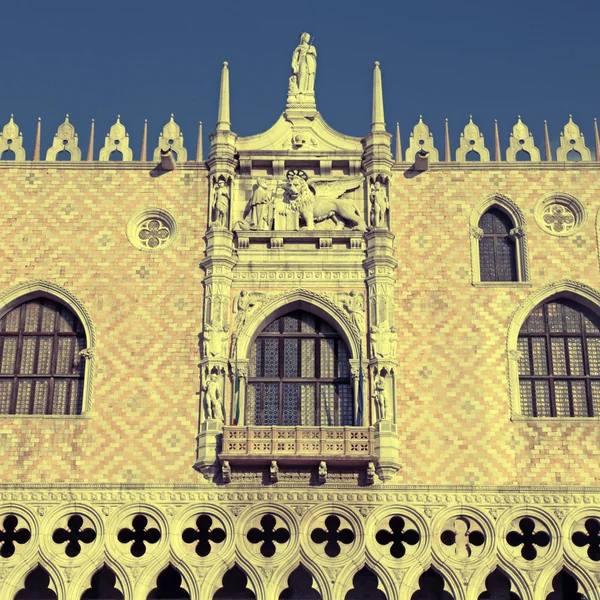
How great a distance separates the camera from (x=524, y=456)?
106ft

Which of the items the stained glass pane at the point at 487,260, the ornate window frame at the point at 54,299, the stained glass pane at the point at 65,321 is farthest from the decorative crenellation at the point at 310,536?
the stained glass pane at the point at 487,260

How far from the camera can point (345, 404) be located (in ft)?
110

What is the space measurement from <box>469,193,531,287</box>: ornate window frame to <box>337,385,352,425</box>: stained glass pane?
4.38 metres

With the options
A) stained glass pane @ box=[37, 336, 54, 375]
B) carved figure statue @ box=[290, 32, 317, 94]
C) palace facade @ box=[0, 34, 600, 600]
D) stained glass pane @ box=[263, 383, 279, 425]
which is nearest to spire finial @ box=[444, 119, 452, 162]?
palace facade @ box=[0, 34, 600, 600]

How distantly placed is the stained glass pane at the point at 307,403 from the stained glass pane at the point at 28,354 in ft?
23.1

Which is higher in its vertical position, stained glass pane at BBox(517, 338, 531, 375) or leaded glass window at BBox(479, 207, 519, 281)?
leaded glass window at BBox(479, 207, 519, 281)

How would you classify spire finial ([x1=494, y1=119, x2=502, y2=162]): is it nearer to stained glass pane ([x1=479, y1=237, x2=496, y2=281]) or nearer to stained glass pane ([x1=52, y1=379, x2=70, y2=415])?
stained glass pane ([x1=479, y1=237, x2=496, y2=281])

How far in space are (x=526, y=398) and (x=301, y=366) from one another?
582 centimetres

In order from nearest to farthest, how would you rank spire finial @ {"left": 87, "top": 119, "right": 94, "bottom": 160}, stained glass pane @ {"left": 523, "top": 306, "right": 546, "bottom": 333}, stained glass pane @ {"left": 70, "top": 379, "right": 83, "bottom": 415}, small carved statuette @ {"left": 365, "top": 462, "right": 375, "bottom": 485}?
1. small carved statuette @ {"left": 365, "top": 462, "right": 375, "bottom": 485}
2. stained glass pane @ {"left": 70, "top": 379, "right": 83, "bottom": 415}
3. stained glass pane @ {"left": 523, "top": 306, "right": 546, "bottom": 333}
4. spire finial @ {"left": 87, "top": 119, "right": 94, "bottom": 160}

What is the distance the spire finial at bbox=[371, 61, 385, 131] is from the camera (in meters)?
35.5

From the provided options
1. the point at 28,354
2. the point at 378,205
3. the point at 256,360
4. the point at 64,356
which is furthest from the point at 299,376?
the point at 28,354

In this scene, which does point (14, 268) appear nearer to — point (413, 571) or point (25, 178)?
point (25, 178)

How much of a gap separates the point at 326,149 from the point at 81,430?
9.96 m

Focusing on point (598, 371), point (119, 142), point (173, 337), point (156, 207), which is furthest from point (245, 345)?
point (598, 371)
